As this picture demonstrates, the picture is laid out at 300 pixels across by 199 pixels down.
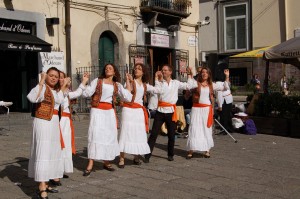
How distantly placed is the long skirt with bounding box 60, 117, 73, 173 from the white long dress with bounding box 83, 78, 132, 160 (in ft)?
1.24

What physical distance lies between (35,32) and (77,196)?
9958mm

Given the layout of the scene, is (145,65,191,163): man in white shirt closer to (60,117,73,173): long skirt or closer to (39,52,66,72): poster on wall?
(60,117,73,173): long skirt

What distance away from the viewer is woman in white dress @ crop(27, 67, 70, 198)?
5832 millimetres

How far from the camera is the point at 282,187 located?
6578mm

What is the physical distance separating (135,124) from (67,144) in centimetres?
142

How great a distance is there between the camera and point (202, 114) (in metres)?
8.95

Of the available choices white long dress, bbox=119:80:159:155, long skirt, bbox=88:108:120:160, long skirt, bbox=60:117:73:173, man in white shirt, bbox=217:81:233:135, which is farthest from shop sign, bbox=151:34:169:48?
long skirt, bbox=60:117:73:173

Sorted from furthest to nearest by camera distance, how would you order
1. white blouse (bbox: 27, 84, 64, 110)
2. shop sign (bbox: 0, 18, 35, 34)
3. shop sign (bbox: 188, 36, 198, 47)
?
shop sign (bbox: 188, 36, 198, 47) < shop sign (bbox: 0, 18, 35, 34) < white blouse (bbox: 27, 84, 64, 110)

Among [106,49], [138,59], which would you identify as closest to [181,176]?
[106,49]

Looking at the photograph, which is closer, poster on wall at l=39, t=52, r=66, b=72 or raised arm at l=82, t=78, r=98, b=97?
raised arm at l=82, t=78, r=98, b=97

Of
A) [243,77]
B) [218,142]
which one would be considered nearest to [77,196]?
[218,142]

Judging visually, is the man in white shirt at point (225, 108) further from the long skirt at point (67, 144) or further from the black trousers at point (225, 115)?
the long skirt at point (67, 144)

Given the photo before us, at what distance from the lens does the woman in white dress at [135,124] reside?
7.90 meters

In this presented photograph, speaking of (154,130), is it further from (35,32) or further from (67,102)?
(35,32)
